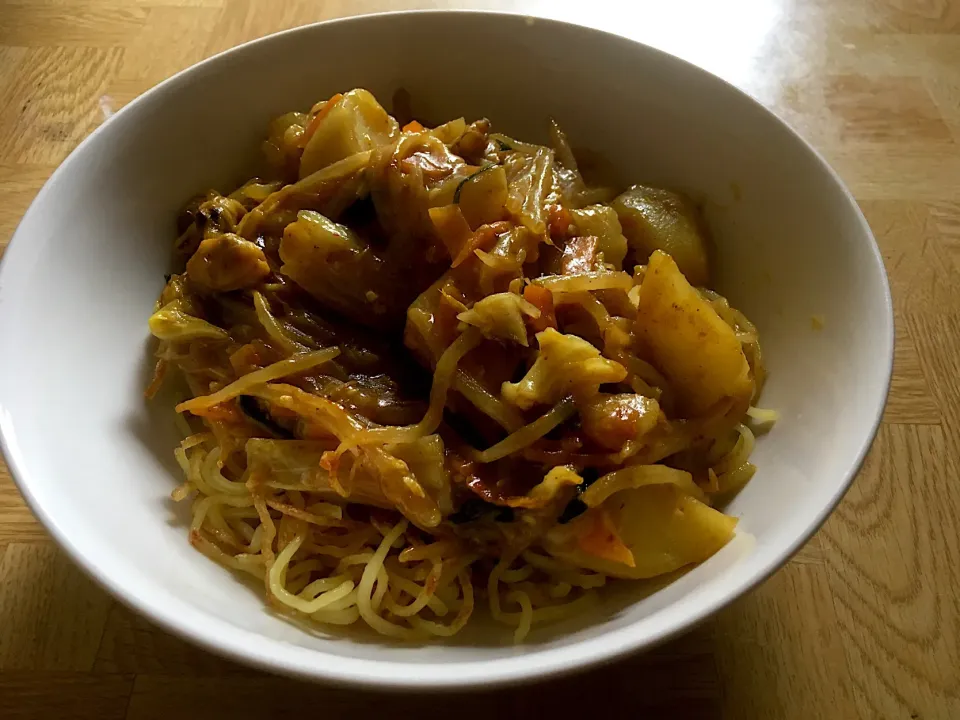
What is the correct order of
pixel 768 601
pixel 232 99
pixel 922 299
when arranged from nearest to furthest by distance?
pixel 768 601 < pixel 232 99 < pixel 922 299

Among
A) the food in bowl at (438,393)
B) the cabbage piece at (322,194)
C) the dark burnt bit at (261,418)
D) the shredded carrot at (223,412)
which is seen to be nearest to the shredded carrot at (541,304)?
the food in bowl at (438,393)

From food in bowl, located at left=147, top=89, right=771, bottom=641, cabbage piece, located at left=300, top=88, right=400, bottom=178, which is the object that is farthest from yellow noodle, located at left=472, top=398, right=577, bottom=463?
cabbage piece, located at left=300, top=88, right=400, bottom=178

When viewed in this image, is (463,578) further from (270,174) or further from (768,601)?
(270,174)

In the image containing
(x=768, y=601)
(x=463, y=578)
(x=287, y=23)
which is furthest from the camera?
(x=287, y=23)

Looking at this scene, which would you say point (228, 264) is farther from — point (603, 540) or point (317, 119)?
point (603, 540)

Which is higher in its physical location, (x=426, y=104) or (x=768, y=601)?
(x=426, y=104)

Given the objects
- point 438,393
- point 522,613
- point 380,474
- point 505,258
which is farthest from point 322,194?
point 522,613

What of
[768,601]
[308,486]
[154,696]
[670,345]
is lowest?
[154,696]

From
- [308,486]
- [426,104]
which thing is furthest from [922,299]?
[308,486]
